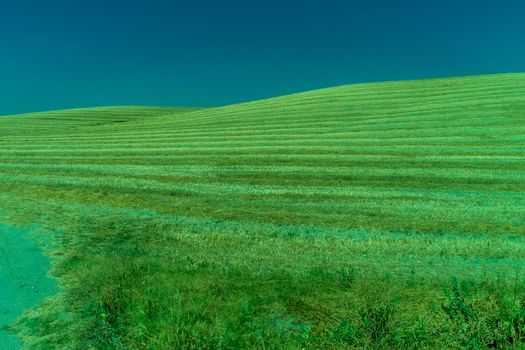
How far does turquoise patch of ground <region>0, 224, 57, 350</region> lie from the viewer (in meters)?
5.82

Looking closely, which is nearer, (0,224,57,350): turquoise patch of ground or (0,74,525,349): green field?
(0,74,525,349): green field

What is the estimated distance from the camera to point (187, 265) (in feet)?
25.3

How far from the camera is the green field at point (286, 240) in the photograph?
A: 16.7 ft

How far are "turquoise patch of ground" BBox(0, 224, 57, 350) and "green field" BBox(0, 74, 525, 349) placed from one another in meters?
0.20

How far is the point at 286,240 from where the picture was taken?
31.6 ft

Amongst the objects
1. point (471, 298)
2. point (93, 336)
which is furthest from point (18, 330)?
point (471, 298)

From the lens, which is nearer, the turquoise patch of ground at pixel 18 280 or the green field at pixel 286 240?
the green field at pixel 286 240

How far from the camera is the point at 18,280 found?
23.9ft

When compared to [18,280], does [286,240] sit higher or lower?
lower

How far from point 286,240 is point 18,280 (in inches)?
193

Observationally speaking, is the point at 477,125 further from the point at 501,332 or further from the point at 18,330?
the point at 18,330

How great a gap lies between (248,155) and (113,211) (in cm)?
1097

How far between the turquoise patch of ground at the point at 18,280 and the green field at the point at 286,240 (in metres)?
0.20

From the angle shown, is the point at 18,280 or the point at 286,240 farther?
the point at 286,240
